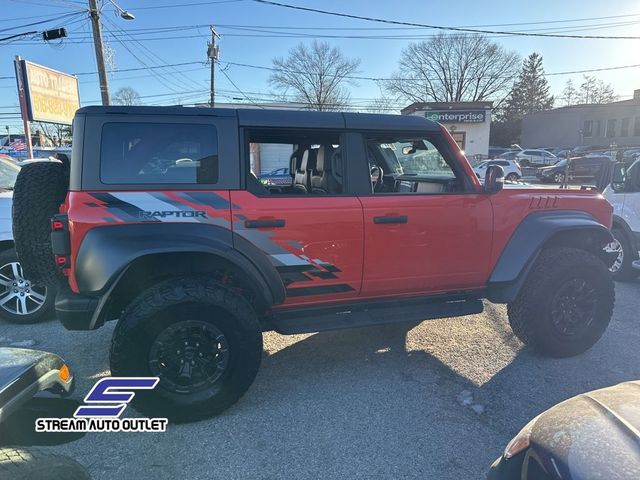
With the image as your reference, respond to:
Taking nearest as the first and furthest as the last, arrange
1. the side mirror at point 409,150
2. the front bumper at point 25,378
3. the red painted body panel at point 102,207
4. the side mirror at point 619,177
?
the front bumper at point 25,378 < the red painted body panel at point 102,207 < the side mirror at point 409,150 < the side mirror at point 619,177

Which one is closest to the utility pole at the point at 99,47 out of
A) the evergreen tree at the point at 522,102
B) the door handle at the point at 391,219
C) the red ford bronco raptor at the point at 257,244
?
the red ford bronco raptor at the point at 257,244

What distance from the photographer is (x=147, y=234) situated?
2.60 m

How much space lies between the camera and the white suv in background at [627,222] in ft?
19.0

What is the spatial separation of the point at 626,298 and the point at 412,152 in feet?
12.5

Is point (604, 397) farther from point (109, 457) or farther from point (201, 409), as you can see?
point (109, 457)

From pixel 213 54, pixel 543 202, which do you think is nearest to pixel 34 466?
pixel 543 202

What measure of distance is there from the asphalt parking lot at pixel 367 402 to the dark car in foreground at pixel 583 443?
2.72 ft

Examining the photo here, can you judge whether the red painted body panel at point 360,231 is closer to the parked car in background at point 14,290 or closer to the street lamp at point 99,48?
the parked car in background at point 14,290

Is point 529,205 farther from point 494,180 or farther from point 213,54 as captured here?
point 213,54

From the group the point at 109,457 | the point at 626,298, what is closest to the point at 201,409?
the point at 109,457

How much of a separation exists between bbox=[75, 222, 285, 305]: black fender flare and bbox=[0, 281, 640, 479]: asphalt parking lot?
38.7 inches

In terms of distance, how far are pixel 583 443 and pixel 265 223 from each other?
2.04 meters

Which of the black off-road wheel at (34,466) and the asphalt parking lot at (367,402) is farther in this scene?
the asphalt parking lot at (367,402)

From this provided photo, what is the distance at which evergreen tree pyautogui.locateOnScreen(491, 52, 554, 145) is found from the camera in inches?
2552
